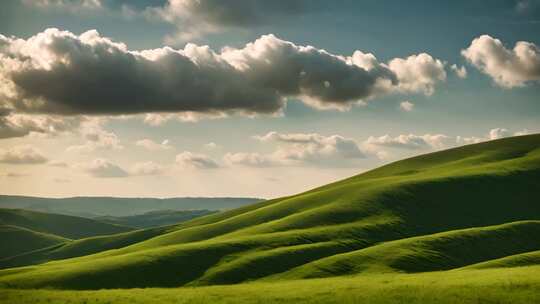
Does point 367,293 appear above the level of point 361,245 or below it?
below

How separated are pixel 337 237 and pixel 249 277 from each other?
89.0ft

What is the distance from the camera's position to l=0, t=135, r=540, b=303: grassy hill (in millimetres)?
73875

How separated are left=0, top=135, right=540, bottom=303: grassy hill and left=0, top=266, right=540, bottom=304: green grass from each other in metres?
0.45

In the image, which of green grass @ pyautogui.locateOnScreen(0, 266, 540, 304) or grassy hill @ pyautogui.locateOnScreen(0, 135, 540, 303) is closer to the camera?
green grass @ pyautogui.locateOnScreen(0, 266, 540, 304)

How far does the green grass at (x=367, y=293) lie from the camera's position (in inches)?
1886

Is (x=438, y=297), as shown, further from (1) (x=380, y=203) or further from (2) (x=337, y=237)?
(1) (x=380, y=203)

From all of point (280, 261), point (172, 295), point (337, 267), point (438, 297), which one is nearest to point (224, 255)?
point (280, 261)

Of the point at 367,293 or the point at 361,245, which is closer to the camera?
the point at 367,293

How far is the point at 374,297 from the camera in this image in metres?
49.3

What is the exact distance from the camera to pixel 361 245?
9831 cm

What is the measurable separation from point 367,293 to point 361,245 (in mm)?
47837

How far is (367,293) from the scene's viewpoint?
51125 millimetres

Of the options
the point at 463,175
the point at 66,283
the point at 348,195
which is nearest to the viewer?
the point at 66,283

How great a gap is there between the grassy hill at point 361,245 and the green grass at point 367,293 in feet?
1.48
